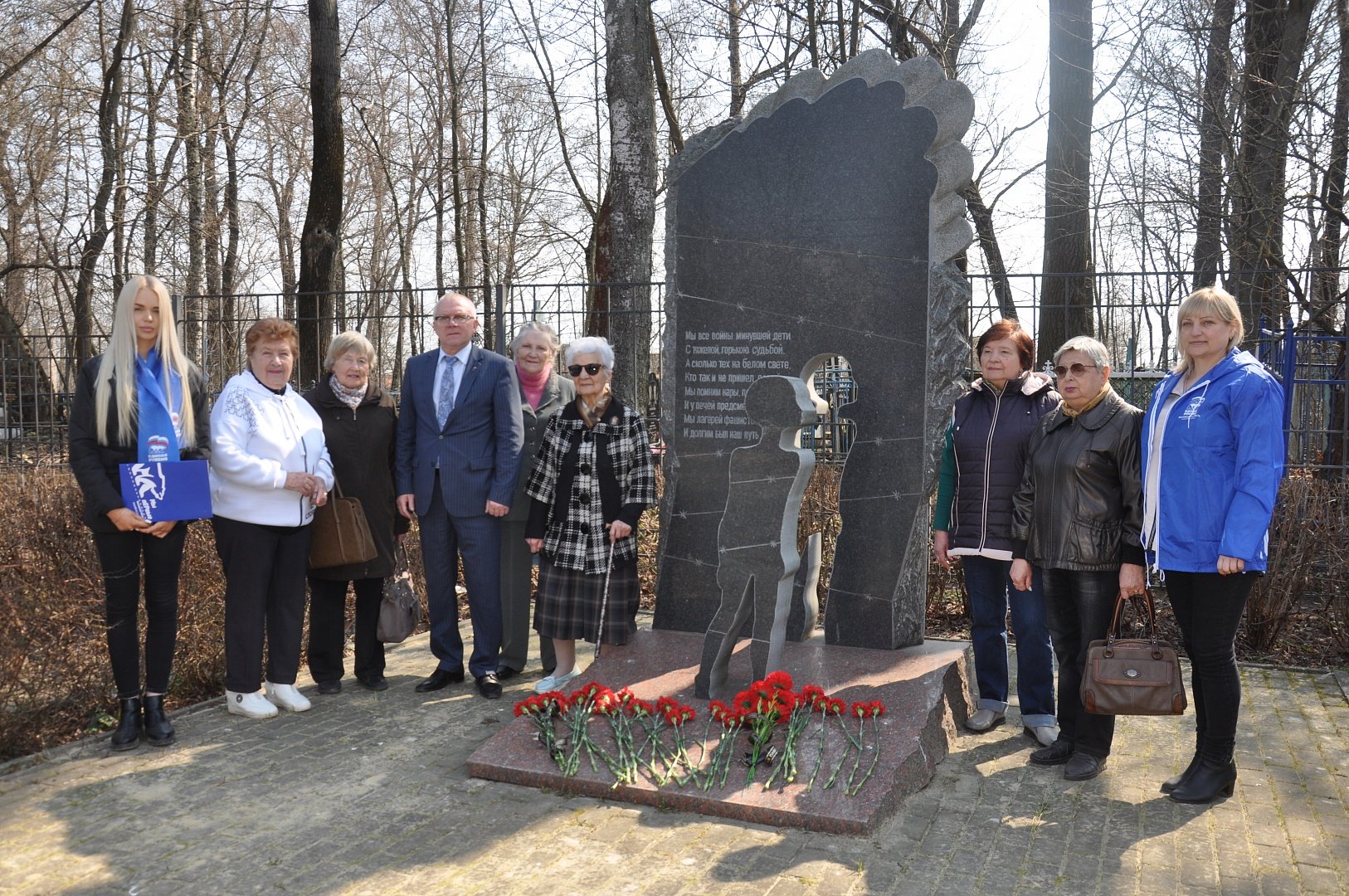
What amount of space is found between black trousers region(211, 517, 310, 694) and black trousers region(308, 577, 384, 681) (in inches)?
8.6

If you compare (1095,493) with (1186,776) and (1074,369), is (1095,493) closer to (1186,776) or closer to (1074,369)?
(1074,369)

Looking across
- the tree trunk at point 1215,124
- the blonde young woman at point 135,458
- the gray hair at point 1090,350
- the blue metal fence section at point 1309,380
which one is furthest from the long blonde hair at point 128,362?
the tree trunk at point 1215,124

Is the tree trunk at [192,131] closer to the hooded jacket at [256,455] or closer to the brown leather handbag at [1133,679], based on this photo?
the hooded jacket at [256,455]

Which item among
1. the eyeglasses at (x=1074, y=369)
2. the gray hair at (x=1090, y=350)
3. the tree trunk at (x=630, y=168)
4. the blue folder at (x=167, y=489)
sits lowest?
the blue folder at (x=167, y=489)

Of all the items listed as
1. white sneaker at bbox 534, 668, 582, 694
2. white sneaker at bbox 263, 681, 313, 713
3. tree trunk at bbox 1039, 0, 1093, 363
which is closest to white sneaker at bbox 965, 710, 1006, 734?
white sneaker at bbox 534, 668, 582, 694

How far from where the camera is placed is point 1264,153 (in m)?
9.12

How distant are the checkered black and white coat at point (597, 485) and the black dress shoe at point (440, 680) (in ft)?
→ 3.08

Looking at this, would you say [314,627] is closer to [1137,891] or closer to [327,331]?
[1137,891]

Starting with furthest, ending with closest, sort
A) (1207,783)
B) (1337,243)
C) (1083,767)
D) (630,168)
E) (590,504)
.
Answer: (1337,243)
(630,168)
(590,504)
(1083,767)
(1207,783)

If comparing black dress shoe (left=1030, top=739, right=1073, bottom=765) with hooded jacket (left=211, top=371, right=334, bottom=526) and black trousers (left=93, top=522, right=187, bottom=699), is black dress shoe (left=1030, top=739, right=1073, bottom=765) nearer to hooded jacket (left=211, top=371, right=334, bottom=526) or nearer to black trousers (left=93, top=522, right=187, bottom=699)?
hooded jacket (left=211, top=371, right=334, bottom=526)

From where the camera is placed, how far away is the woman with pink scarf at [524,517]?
5543 mm

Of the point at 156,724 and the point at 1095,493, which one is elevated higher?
the point at 1095,493

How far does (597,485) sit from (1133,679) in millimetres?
2348

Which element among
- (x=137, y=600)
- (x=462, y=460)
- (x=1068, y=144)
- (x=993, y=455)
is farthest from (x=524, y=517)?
(x=1068, y=144)
